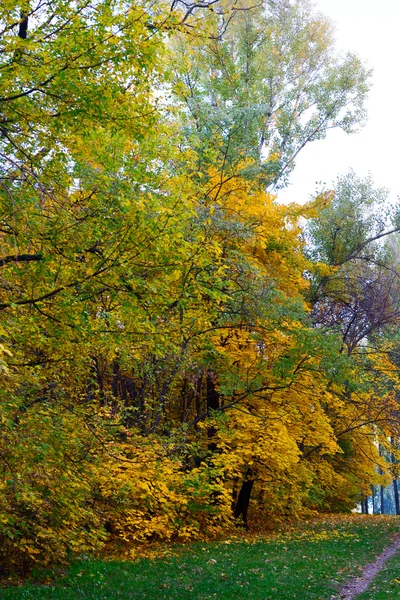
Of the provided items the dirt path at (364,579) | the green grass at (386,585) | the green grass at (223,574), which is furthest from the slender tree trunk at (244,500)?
the green grass at (386,585)

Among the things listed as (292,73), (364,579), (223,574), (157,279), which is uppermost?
(292,73)

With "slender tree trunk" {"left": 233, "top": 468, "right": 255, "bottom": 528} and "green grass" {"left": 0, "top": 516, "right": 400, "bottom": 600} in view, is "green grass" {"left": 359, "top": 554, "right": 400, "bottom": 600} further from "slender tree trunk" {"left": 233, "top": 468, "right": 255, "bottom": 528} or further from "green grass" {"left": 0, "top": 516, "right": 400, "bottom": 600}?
"slender tree trunk" {"left": 233, "top": 468, "right": 255, "bottom": 528}

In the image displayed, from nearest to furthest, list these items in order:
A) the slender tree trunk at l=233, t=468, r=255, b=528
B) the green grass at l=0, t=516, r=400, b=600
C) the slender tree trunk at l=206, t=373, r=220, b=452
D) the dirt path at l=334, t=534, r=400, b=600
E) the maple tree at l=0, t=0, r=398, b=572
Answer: the maple tree at l=0, t=0, r=398, b=572 → the green grass at l=0, t=516, r=400, b=600 → the dirt path at l=334, t=534, r=400, b=600 → the slender tree trunk at l=206, t=373, r=220, b=452 → the slender tree trunk at l=233, t=468, r=255, b=528

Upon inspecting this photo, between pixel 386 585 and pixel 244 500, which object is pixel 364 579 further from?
pixel 244 500

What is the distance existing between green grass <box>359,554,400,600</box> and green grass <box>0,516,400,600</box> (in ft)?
2.12

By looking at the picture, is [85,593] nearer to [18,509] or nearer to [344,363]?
[18,509]

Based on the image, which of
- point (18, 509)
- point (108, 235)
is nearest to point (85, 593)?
point (18, 509)

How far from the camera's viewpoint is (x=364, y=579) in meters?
11.5

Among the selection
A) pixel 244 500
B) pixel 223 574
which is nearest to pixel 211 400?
pixel 244 500

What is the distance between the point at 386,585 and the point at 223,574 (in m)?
3.04

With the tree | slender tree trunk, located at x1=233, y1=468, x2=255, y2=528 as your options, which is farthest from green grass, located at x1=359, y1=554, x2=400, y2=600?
the tree

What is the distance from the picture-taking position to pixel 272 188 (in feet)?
66.0

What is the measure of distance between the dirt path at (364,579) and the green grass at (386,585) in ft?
0.52

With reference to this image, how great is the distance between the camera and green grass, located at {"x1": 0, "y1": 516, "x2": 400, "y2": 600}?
29.8 feet
